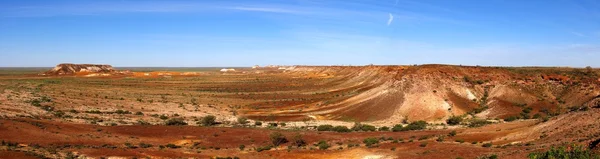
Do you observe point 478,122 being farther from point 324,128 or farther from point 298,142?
point 298,142

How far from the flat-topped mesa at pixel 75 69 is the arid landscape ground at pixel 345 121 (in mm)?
89407

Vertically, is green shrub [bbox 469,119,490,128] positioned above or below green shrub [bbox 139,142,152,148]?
above

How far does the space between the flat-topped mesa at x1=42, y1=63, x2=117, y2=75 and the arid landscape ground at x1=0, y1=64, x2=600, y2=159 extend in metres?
89.4

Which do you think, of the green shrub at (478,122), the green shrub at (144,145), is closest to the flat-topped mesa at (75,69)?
the green shrub at (144,145)

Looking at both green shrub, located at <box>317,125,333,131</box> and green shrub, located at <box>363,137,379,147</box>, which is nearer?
green shrub, located at <box>363,137,379,147</box>

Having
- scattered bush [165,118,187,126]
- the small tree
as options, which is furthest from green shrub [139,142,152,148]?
scattered bush [165,118,187,126]

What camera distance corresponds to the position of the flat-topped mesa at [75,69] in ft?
461

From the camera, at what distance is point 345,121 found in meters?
47.0

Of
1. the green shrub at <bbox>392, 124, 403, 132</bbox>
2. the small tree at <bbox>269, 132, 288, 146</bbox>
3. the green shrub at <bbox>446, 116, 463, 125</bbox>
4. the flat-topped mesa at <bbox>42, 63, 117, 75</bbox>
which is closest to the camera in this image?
the small tree at <bbox>269, 132, 288, 146</bbox>

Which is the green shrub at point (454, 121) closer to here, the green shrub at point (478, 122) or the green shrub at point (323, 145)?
the green shrub at point (478, 122)

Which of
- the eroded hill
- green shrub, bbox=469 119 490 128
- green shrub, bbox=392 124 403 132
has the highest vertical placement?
the eroded hill

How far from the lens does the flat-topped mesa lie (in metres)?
140

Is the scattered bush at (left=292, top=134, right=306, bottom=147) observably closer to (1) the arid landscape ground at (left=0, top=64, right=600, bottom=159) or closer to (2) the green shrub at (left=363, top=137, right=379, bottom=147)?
(1) the arid landscape ground at (left=0, top=64, right=600, bottom=159)

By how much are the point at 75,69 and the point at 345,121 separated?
12898cm
